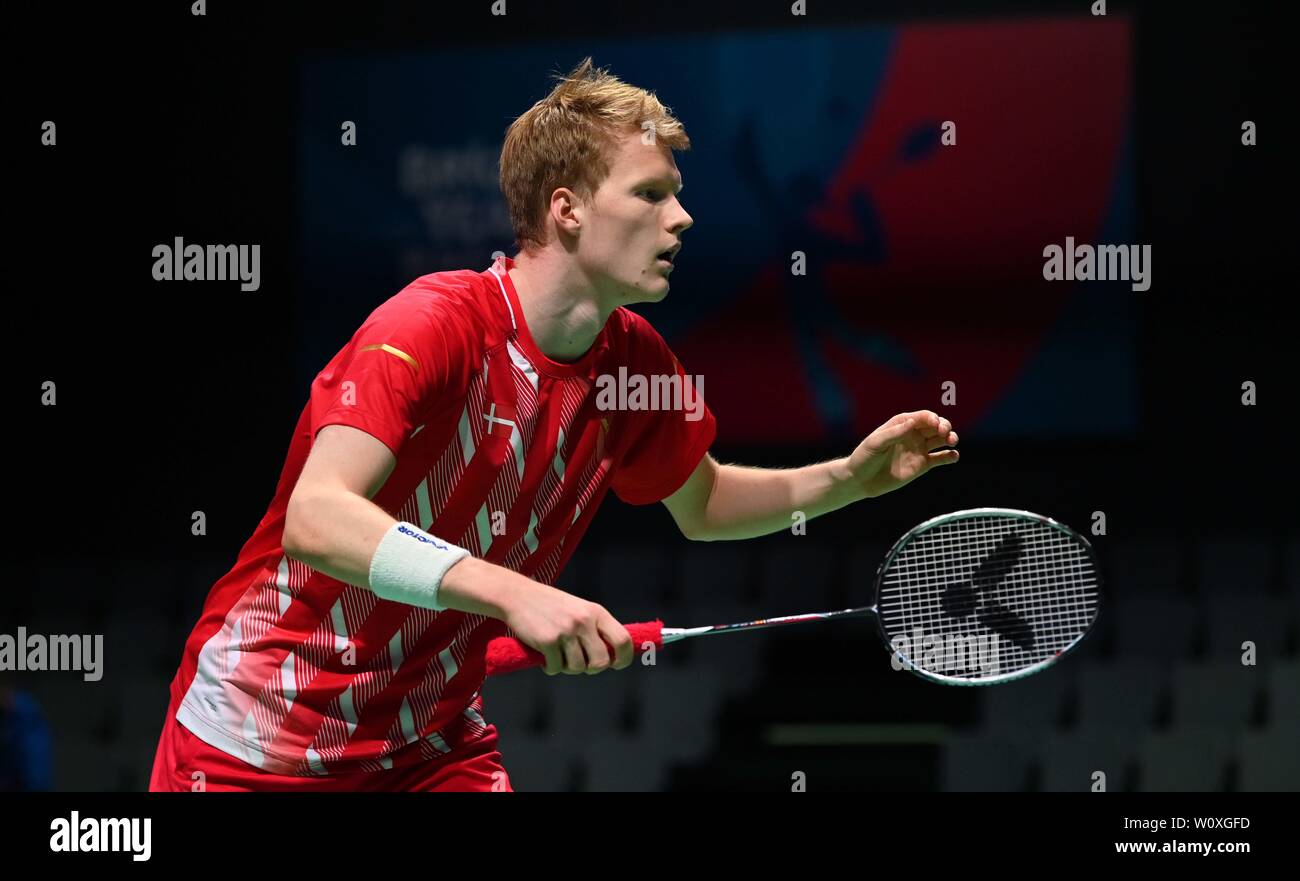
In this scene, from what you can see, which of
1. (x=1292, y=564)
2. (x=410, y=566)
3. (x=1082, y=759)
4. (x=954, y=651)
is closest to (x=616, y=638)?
(x=410, y=566)

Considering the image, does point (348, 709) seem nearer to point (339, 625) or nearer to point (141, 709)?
point (339, 625)

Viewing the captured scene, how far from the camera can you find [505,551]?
8.97 feet

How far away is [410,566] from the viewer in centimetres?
219

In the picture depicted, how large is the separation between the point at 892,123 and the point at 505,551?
15.2 ft

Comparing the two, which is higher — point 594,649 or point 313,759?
point 594,649

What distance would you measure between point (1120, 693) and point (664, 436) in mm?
3580

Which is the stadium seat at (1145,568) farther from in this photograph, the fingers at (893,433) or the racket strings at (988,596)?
the fingers at (893,433)

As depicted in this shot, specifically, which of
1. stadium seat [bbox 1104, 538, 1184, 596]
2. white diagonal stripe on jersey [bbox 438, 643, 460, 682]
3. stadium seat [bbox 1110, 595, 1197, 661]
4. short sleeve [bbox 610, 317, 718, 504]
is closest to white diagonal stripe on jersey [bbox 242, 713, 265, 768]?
white diagonal stripe on jersey [bbox 438, 643, 460, 682]

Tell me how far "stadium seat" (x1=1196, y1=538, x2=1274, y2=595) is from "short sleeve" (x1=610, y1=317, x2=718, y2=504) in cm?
441

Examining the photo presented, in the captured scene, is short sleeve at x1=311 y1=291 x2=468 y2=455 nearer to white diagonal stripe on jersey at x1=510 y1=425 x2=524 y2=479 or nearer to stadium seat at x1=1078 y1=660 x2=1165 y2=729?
white diagonal stripe on jersey at x1=510 y1=425 x2=524 y2=479

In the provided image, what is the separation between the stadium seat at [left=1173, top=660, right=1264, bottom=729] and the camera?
582 centimetres

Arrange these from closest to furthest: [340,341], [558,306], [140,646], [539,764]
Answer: [558,306]
[539,764]
[140,646]
[340,341]

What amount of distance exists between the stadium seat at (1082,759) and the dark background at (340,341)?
945 millimetres

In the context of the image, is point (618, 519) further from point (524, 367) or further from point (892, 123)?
point (524, 367)
